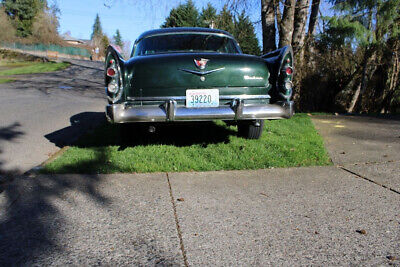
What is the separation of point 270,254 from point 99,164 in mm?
2523

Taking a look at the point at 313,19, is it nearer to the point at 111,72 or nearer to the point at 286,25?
the point at 286,25

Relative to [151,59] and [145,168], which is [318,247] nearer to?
[145,168]

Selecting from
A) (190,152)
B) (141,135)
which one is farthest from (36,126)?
(190,152)

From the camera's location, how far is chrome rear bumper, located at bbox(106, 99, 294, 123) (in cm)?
384

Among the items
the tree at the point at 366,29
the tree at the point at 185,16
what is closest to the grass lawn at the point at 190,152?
the tree at the point at 366,29

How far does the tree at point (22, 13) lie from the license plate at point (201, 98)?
76.6 meters

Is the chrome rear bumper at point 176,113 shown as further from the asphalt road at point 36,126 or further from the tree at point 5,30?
the tree at point 5,30

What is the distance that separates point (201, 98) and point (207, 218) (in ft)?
5.58

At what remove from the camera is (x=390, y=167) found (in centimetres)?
404

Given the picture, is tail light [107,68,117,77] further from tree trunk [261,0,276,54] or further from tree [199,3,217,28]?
tree [199,3,217,28]

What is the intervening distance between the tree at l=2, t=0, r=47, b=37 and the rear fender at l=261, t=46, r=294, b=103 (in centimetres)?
7673

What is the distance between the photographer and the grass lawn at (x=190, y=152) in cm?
399

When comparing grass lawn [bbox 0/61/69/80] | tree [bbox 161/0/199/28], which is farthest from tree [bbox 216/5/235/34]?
tree [bbox 161/0/199/28]

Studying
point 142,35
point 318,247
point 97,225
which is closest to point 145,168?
point 97,225
